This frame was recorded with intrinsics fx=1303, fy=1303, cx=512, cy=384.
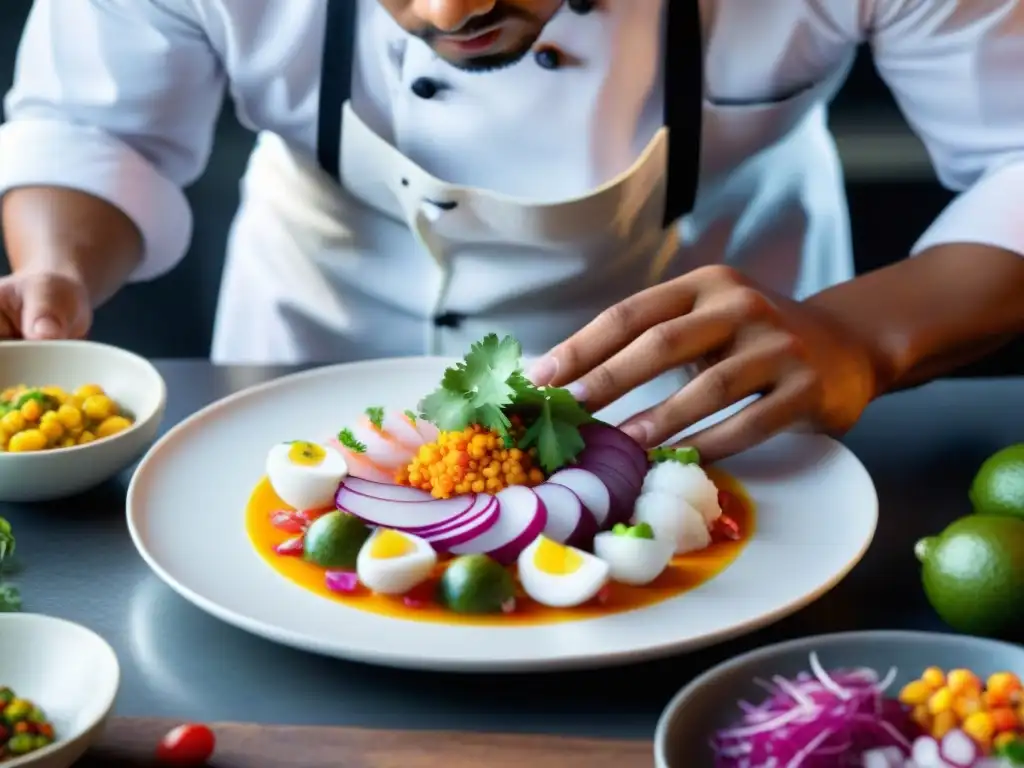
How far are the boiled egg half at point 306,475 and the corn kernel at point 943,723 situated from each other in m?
0.56

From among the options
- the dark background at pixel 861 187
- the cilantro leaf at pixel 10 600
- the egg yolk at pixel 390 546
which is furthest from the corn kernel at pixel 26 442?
the dark background at pixel 861 187

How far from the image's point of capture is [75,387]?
1407mm

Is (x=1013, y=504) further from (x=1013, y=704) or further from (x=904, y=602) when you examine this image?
(x=1013, y=704)

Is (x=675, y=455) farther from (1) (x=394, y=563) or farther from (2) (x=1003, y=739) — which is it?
(2) (x=1003, y=739)

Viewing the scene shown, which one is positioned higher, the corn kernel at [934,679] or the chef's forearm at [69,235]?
the corn kernel at [934,679]

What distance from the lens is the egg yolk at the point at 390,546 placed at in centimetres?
102

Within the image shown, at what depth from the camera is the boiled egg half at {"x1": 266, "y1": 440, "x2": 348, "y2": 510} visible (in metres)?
1.14

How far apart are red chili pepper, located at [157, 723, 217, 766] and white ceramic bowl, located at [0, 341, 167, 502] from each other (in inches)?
16.1

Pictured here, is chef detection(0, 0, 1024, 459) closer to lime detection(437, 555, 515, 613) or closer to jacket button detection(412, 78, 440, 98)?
jacket button detection(412, 78, 440, 98)

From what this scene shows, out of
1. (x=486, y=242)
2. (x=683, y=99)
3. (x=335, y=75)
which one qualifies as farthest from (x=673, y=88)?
(x=335, y=75)

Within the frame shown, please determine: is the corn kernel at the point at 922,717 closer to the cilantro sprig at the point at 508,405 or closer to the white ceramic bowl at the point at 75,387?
the cilantro sprig at the point at 508,405

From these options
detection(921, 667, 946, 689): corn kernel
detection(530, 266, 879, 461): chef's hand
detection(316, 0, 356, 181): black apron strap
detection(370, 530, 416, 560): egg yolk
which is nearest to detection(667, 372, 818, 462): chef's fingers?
detection(530, 266, 879, 461): chef's hand

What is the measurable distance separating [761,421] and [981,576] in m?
0.31

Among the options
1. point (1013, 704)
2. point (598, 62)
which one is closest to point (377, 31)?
point (598, 62)
